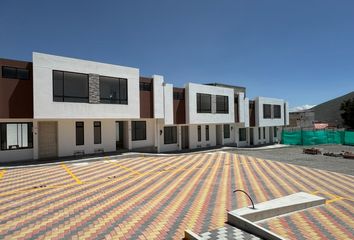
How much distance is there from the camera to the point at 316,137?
1319 inches

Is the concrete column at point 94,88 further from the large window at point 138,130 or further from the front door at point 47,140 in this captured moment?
the large window at point 138,130

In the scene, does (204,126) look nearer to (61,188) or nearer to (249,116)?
(249,116)

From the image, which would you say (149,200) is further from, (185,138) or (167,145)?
(185,138)

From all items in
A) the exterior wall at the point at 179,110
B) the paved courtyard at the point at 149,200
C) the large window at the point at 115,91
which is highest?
the large window at the point at 115,91

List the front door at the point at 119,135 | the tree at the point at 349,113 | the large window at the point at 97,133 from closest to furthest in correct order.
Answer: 1. the large window at the point at 97,133
2. the front door at the point at 119,135
3. the tree at the point at 349,113

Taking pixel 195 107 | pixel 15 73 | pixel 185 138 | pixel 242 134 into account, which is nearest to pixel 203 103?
pixel 195 107

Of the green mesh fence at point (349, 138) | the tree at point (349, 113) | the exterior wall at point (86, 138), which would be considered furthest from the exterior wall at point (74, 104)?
the tree at point (349, 113)

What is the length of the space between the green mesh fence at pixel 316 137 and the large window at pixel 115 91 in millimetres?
25045

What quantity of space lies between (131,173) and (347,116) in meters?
50.9

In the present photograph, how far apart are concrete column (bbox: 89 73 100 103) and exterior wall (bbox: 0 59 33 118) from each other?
355 cm

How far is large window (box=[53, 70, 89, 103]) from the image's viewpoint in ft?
51.4

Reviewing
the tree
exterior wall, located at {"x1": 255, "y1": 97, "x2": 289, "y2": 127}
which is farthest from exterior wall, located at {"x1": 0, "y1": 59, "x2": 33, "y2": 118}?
the tree

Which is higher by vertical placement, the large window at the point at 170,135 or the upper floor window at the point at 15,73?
the upper floor window at the point at 15,73

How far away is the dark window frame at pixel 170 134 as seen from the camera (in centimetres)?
2367
